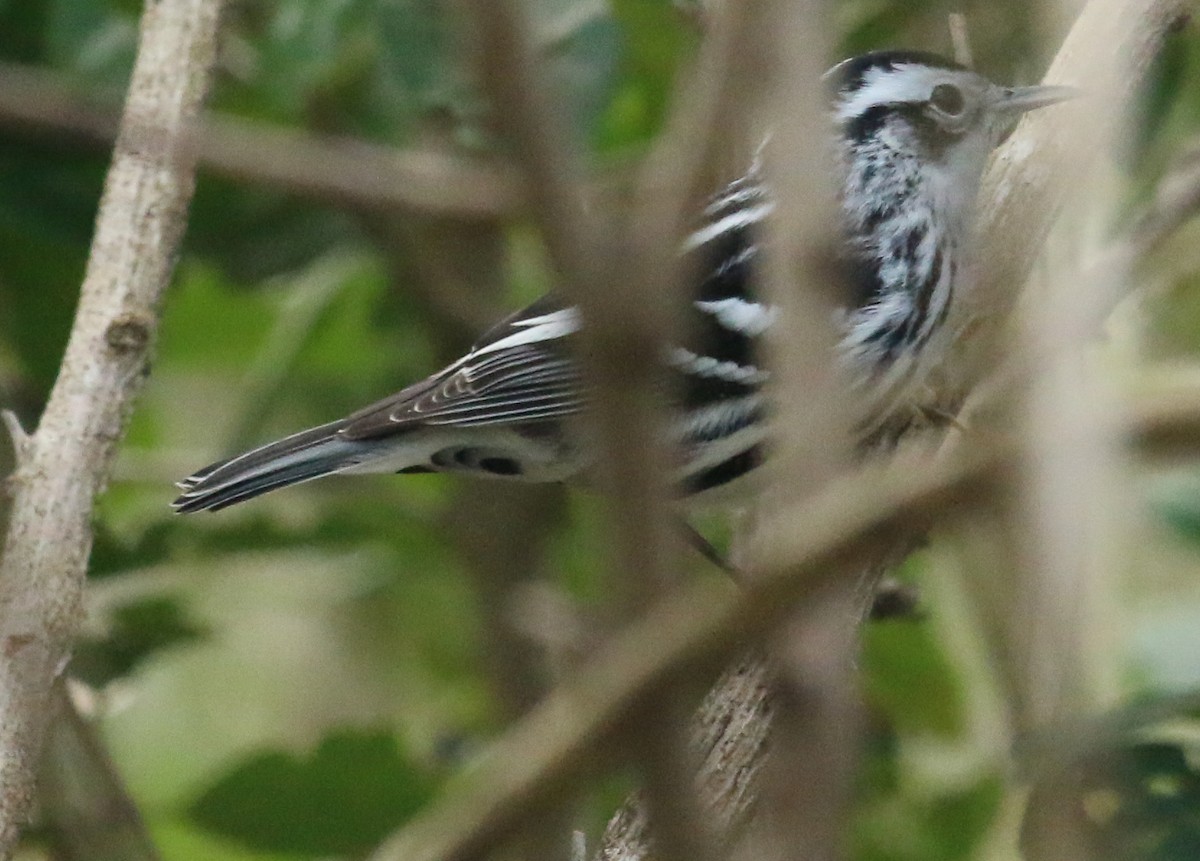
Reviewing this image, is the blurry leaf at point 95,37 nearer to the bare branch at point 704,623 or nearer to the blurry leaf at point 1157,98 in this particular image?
the blurry leaf at point 1157,98

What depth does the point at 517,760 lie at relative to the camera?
83 cm

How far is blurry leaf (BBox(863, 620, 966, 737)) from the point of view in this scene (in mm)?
3824

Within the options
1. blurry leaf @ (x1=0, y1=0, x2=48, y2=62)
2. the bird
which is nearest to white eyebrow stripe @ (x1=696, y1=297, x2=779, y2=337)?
the bird

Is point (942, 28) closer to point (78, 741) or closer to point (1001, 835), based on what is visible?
point (1001, 835)

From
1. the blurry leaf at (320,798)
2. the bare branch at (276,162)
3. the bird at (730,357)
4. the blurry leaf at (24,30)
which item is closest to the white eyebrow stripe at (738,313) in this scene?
the bird at (730,357)

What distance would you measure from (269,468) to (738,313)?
3.03 feet

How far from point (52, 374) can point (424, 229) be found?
964 millimetres

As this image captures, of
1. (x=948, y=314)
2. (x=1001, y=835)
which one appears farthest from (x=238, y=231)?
(x=1001, y=835)

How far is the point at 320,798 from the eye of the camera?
345 cm

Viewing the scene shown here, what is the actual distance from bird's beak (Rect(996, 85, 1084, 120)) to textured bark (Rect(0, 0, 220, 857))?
1.54 meters

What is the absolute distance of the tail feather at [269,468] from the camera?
3158mm

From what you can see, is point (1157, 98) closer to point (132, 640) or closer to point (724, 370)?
point (724, 370)

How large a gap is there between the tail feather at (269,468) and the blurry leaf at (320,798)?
58 cm

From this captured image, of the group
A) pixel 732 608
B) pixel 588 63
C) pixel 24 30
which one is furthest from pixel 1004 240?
pixel 732 608
